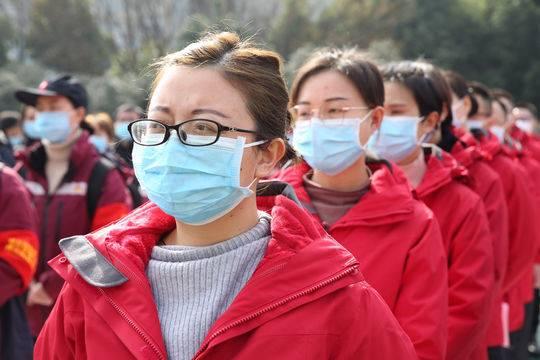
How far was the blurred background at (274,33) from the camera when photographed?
97.1 ft

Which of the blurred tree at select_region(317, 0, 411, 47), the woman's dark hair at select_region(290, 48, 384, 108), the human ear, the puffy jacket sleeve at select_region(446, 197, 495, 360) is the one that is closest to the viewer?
the human ear

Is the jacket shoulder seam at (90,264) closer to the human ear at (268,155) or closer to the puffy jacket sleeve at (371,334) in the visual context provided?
the human ear at (268,155)

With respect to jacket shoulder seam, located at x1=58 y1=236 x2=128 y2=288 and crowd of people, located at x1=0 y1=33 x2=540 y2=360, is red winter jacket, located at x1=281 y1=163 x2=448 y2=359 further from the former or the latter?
jacket shoulder seam, located at x1=58 y1=236 x2=128 y2=288

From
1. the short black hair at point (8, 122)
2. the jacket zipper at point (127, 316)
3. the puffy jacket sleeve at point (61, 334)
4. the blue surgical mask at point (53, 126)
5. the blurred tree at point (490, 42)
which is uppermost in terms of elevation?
the jacket zipper at point (127, 316)

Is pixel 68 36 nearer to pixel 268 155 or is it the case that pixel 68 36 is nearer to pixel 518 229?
pixel 518 229

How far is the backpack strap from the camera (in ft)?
18.0

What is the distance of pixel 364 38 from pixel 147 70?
109 ft

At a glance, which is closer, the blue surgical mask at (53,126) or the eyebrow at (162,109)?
the eyebrow at (162,109)

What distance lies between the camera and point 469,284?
3.87m

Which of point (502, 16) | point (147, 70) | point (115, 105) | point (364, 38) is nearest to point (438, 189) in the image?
point (147, 70)

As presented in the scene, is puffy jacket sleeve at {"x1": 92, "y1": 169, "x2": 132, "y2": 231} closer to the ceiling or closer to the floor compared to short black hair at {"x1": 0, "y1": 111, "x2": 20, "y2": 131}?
closer to the ceiling

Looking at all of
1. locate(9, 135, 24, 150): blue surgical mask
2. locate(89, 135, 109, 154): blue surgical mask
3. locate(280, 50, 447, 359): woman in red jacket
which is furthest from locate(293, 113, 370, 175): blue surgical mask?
locate(9, 135, 24, 150): blue surgical mask

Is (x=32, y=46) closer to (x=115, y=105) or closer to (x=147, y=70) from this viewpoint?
(x=115, y=105)

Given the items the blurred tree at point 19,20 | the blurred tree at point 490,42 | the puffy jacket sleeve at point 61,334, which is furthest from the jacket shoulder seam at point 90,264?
the blurred tree at point 19,20
